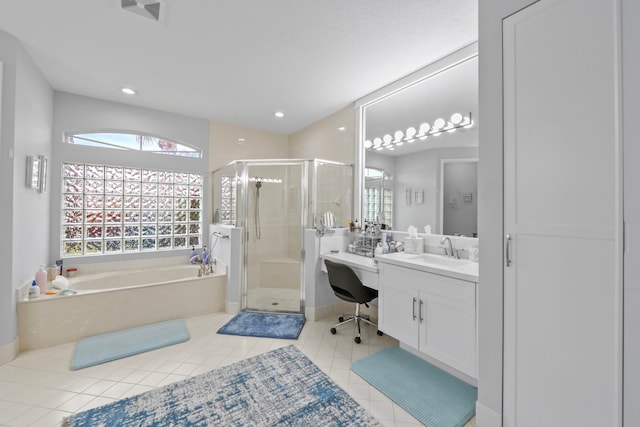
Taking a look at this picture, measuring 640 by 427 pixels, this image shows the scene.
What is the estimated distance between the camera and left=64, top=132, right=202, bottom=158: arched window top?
3.30 meters

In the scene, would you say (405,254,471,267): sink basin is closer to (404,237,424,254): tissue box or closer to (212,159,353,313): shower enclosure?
(404,237,424,254): tissue box

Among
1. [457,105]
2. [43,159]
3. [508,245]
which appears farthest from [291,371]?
[43,159]

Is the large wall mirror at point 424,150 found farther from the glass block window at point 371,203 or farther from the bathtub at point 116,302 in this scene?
the bathtub at point 116,302

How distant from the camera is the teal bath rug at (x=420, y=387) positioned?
1653 mm

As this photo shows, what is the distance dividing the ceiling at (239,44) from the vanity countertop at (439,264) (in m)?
1.78

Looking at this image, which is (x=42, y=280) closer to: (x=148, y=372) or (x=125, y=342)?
(x=125, y=342)

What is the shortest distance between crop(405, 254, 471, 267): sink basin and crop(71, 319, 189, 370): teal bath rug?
2328 mm

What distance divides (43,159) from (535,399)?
442 cm

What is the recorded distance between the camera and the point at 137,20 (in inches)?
74.6

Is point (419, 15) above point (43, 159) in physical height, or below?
above

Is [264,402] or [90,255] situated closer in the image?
[264,402]

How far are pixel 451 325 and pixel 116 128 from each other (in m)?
4.28

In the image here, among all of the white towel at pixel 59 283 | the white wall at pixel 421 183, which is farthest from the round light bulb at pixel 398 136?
the white towel at pixel 59 283

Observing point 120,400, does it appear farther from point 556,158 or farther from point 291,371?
point 556,158
